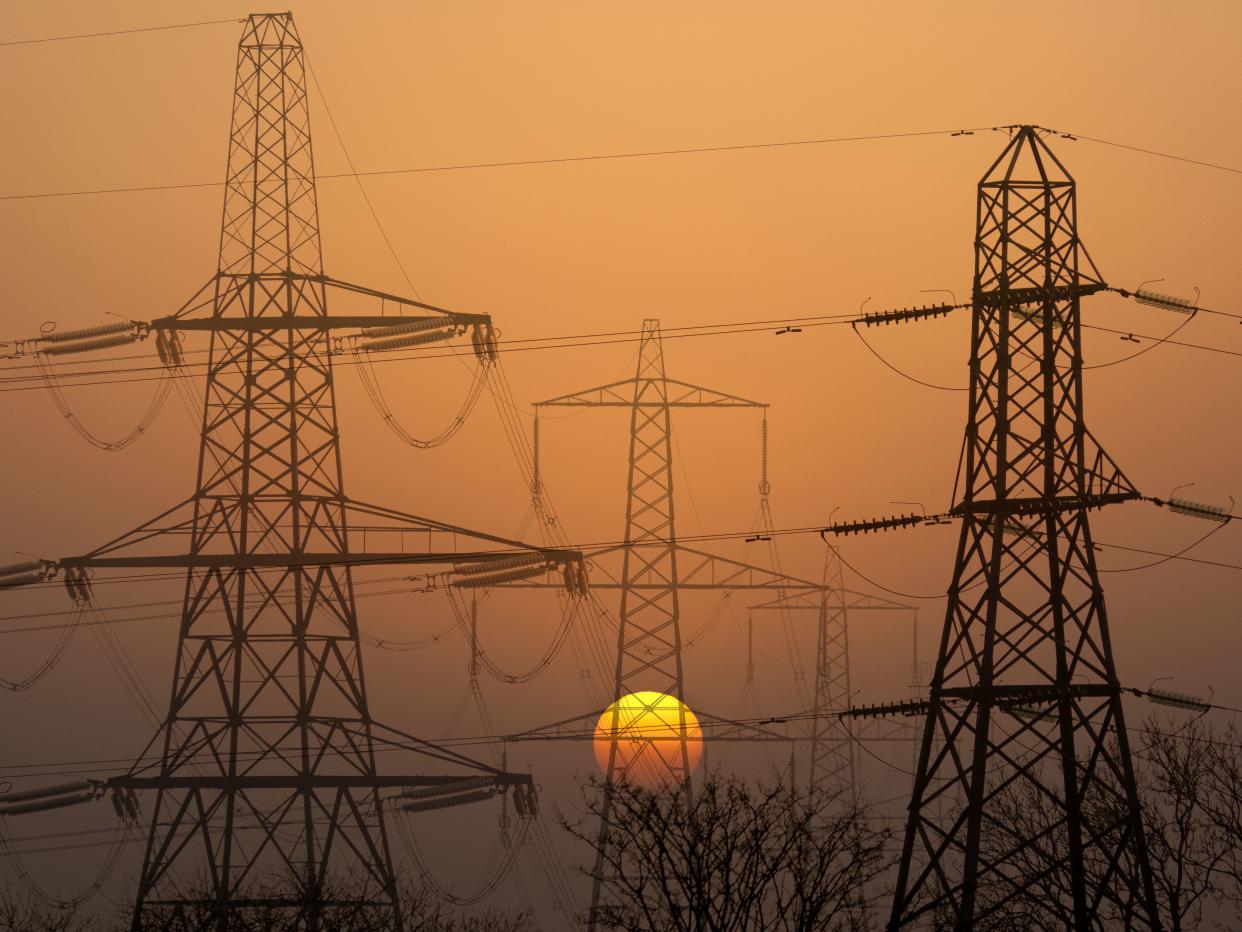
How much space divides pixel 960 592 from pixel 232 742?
18.7 meters

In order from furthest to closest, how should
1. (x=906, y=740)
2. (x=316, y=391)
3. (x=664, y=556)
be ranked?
(x=906, y=740) → (x=664, y=556) → (x=316, y=391)

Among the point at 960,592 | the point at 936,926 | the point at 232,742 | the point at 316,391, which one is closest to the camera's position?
the point at 960,592

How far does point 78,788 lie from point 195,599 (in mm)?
5978

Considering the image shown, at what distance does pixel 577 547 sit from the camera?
151 feet

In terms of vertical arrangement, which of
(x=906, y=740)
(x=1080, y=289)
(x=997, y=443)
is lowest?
(x=906, y=740)

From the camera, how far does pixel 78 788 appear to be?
152ft

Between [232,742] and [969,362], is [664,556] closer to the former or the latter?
[232,742]

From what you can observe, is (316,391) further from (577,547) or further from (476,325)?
(577,547)

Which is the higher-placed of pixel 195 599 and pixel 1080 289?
pixel 1080 289

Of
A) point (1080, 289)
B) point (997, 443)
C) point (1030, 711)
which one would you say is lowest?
point (1030, 711)

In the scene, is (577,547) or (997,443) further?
(577,547)

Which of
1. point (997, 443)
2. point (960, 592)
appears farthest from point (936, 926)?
point (997, 443)

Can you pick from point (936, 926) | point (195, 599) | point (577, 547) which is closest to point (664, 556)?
point (577, 547)

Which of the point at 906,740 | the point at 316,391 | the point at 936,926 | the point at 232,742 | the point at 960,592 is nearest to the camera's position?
the point at 960,592
